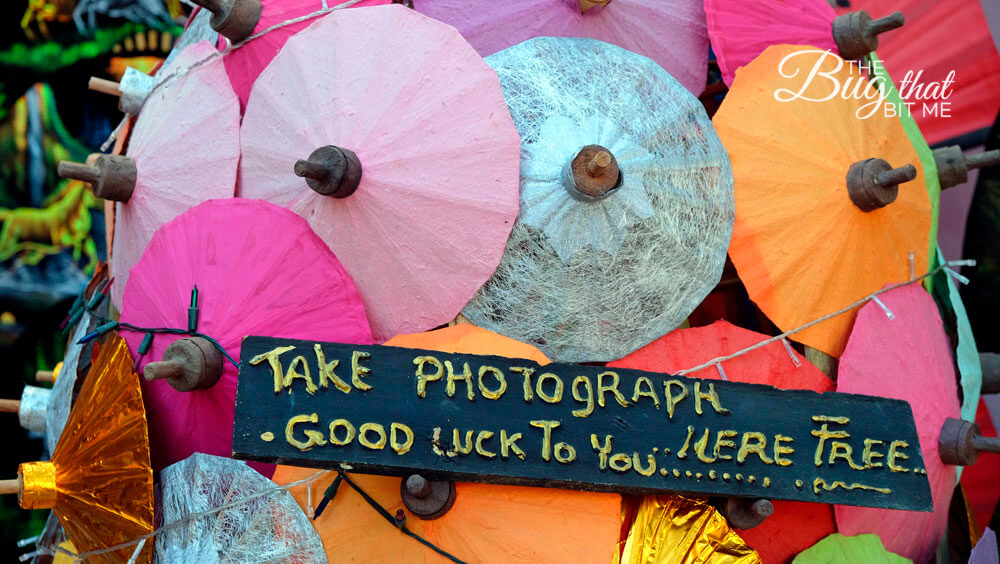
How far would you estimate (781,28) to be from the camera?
4.16 metres

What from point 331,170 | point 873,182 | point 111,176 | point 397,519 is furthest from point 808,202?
point 111,176

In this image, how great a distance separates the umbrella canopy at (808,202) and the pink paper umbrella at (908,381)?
9 cm

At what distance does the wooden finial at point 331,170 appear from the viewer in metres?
3.20

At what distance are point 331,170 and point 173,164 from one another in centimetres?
93

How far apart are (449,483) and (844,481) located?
1348mm

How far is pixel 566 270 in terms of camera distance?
3348 mm

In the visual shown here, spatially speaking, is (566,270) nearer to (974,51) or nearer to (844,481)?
(844,481)

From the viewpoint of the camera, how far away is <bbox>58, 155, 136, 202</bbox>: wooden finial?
12.6ft

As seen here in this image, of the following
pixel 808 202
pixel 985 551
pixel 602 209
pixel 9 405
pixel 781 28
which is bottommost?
pixel 9 405

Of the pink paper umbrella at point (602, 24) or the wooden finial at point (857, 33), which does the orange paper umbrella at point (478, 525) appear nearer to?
the pink paper umbrella at point (602, 24)

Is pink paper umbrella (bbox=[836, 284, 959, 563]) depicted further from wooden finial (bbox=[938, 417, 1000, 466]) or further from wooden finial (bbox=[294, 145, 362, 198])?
wooden finial (bbox=[294, 145, 362, 198])

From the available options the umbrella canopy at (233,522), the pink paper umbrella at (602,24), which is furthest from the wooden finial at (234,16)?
the umbrella canopy at (233,522)

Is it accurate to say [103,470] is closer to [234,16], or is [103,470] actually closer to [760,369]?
[234,16]

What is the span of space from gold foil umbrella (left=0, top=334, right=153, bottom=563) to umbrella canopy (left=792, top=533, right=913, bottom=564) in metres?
2.27
